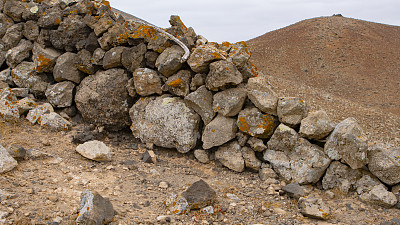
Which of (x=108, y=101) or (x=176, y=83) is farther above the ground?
(x=176, y=83)

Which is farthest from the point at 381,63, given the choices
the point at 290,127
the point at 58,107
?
the point at 58,107

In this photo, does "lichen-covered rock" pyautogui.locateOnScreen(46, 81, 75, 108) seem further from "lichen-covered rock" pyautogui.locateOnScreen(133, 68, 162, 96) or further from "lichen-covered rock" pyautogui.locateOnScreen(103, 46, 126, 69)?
"lichen-covered rock" pyautogui.locateOnScreen(133, 68, 162, 96)

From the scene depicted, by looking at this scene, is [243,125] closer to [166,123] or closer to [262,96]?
[262,96]

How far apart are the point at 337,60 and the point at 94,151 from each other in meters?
30.0

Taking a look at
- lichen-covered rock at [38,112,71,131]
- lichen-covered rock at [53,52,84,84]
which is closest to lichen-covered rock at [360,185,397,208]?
lichen-covered rock at [38,112,71,131]

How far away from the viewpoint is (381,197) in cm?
504

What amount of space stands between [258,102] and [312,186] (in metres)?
1.93

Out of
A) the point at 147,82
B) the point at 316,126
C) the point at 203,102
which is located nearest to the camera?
the point at 316,126

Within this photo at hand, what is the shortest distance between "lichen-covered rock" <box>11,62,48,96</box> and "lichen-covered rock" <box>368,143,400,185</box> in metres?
7.98

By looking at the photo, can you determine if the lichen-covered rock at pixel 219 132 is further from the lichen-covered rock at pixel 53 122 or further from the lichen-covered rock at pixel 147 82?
the lichen-covered rock at pixel 53 122

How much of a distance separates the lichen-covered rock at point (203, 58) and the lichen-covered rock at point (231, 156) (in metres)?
1.78

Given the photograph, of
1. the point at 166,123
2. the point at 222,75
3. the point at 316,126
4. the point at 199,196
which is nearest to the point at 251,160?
the point at 316,126

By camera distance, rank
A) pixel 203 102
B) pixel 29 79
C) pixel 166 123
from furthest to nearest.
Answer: pixel 29 79, pixel 166 123, pixel 203 102

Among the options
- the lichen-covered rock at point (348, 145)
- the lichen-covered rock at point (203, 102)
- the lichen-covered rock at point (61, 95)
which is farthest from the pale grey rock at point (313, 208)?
the lichen-covered rock at point (61, 95)
